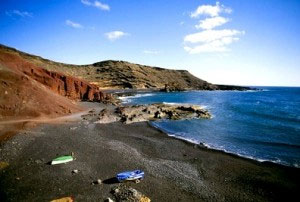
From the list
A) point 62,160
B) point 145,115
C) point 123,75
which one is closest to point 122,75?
point 123,75

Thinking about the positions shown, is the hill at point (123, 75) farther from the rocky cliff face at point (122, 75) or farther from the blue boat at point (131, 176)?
the blue boat at point (131, 176)

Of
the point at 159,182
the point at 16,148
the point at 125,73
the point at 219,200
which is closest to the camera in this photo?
the point at 219,200

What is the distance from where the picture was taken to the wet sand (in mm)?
17828

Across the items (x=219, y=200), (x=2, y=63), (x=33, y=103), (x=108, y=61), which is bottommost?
(x=219, y=200)

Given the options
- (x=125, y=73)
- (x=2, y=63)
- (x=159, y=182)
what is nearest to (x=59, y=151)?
(x=159, y=182)

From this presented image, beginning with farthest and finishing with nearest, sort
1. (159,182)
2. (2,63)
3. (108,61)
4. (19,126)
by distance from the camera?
(108,61)
(2,63)
(19,126)
(159,182)

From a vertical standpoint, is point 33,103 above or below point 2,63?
below

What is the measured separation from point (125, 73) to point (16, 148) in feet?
485

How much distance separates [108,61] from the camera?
196 m

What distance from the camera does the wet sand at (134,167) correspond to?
17828 millimetres

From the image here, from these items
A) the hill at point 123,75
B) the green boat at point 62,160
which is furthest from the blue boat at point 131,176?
the hill at point 123,75

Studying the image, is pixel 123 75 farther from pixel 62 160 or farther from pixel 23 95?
pixel 62 160

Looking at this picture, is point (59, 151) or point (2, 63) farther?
point (2, 63)

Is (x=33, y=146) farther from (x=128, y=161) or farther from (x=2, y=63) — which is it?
(x=2, y=63)
